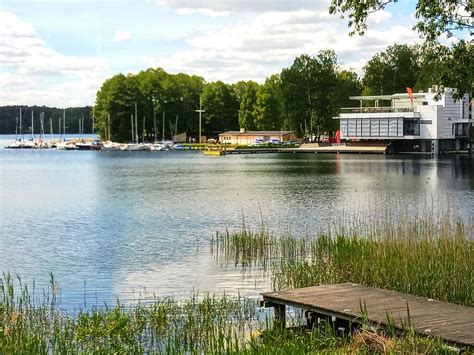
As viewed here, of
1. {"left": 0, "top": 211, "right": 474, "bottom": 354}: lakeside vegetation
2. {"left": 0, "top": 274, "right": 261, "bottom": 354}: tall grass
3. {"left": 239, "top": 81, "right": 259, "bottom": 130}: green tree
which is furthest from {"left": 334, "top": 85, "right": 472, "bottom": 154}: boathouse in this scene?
{"left": 0, "top": 274, "right": 261, "bottom": 354}: tall grass

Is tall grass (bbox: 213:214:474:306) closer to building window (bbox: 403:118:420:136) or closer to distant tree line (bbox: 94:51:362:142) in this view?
building window (bbox: 403:118:420:136)

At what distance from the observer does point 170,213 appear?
4512 cm

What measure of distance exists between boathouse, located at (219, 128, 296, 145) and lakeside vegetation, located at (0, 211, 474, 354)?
444 feet

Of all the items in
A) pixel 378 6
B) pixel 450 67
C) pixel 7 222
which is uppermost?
pixel 378 6

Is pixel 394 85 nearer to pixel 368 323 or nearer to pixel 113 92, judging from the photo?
pixel 113 92

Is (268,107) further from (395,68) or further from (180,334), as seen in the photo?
(180,334)

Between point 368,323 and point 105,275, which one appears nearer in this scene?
point 368,323

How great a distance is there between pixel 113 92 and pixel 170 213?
4704 inches

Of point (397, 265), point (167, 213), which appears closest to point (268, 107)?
point (167, 213)

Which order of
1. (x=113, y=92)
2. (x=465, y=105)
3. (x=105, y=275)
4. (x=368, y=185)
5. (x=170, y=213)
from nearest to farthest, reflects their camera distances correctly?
(x=105, y=275), (x=170, y=213), (x=368, y=185), (x=465, y=105), (x=113, y=92)

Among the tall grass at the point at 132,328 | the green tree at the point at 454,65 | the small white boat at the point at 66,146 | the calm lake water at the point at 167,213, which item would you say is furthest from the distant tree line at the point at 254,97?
the tall grass at the point at 132,328

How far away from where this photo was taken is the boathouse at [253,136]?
524ft

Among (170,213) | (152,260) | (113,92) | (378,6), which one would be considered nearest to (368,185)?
(170,213)

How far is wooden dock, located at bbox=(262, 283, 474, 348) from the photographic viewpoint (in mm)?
12445
